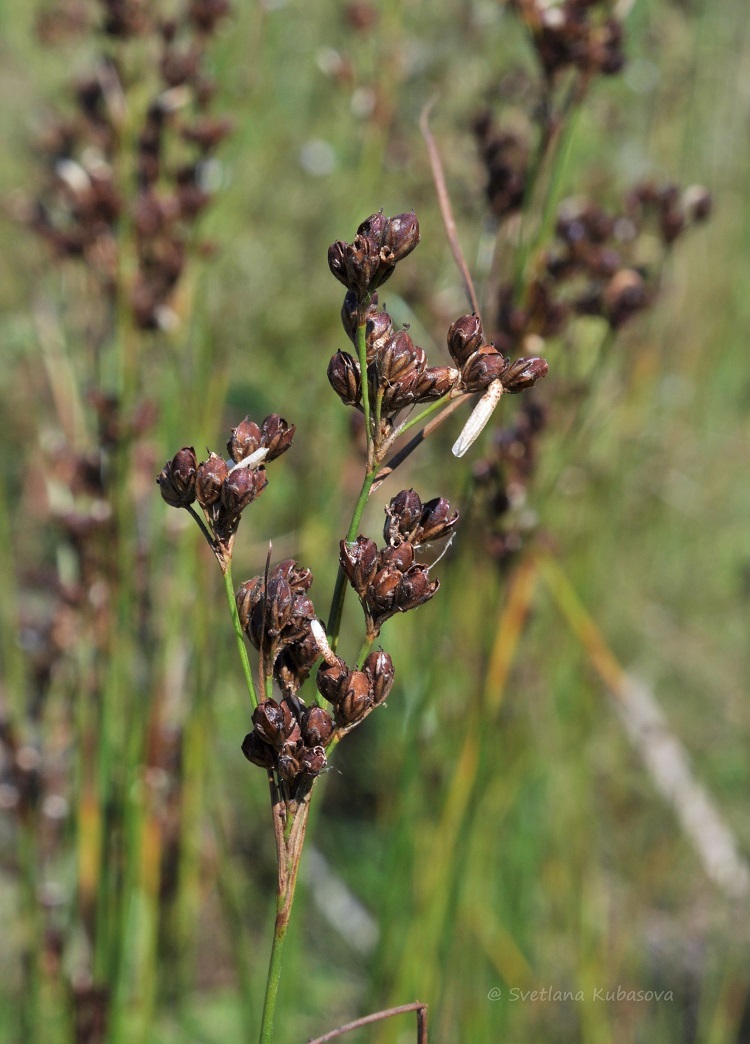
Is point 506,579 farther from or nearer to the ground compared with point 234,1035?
farther from the ground

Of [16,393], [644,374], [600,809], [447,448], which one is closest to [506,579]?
[447,448]

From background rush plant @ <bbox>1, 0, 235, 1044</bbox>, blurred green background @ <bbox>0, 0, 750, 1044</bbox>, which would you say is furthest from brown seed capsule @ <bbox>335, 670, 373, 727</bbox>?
background rush plant @ <bbox>1, 0, 235, 1044</bbox>

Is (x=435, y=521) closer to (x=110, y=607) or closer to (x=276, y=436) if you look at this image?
(x=276, y=436)

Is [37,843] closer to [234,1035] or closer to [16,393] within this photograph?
[234,1035]

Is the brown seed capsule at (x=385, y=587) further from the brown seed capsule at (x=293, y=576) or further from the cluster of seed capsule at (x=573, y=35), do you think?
the cluster of seed capsule at (x=573, y=35)

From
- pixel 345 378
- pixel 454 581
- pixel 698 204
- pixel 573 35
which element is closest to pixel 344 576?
pixel 345 378
